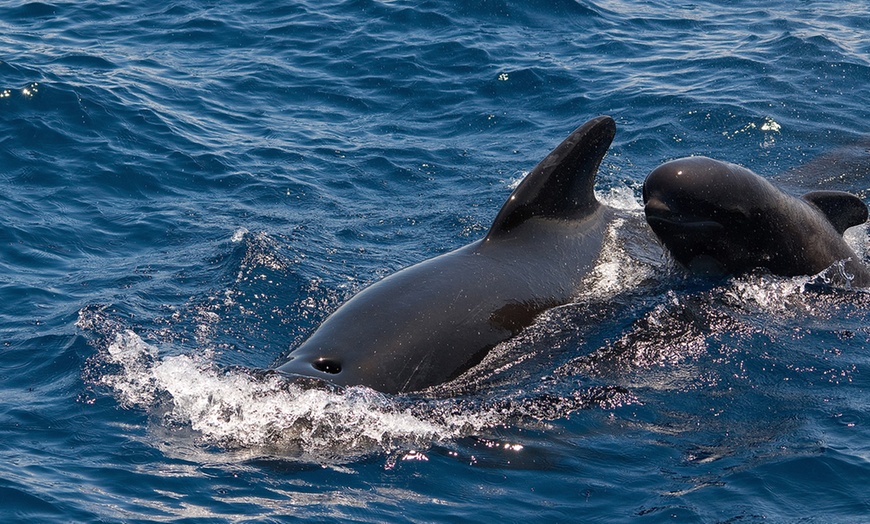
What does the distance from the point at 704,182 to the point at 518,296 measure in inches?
103

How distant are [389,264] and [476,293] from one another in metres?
3.95

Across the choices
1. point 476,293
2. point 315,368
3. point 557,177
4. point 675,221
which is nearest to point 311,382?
point 315,368

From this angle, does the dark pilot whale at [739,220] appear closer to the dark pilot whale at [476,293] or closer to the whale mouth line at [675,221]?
the whale mouth line at [675,221]

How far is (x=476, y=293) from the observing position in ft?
38.2

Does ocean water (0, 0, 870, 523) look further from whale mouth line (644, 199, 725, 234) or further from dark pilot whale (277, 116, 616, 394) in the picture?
whale mouth line (644, 199, 725, 234)

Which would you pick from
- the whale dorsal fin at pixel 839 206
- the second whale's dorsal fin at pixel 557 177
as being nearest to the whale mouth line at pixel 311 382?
the second whale's dorsal fin at pixel 557 177

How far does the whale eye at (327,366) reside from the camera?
10.6 m

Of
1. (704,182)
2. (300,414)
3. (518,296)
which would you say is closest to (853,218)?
(704,182)

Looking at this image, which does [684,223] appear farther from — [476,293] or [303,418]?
[303,418]

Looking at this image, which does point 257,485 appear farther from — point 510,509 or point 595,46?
point 595,46

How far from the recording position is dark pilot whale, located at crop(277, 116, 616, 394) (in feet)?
35.3

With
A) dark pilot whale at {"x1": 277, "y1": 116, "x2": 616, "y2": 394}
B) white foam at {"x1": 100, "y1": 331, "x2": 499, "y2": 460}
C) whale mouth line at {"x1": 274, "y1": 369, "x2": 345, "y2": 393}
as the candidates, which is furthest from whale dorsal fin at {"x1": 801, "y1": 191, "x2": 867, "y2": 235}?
whale mouth line at {"x1": 274, "y1": 369, "x2": 345, "y2": 393}

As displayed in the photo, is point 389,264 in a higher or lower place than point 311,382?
lower

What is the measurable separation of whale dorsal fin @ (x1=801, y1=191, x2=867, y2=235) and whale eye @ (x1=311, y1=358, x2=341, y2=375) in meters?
6.59
